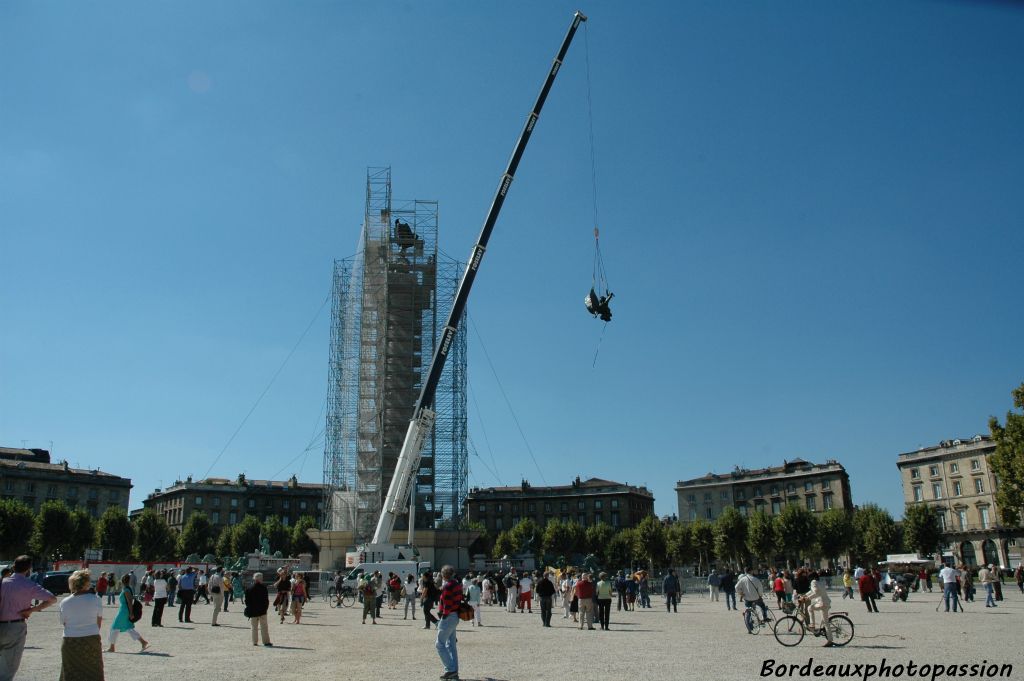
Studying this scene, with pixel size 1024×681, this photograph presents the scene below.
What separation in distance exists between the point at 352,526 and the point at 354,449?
6.16m

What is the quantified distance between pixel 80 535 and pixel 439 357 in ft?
160

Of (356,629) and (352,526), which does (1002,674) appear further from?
(352,526)

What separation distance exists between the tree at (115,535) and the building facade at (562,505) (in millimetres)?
46405

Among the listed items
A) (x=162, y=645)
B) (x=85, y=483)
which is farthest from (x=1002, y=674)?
(x=85, y=483)

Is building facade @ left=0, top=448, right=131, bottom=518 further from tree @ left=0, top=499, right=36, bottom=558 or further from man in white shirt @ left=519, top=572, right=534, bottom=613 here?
man in white shirt @ left=519, top=572, right=534, bottom=613

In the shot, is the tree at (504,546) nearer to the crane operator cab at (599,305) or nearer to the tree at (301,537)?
the tree at (301,537)

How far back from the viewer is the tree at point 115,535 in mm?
80312

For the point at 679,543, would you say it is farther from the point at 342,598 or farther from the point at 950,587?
the point at 950,587

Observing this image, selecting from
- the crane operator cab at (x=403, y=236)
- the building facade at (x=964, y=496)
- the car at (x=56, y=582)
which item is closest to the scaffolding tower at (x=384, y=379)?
the crane operator cab at (x=403, y=236)

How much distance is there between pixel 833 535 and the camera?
7956 centimetres

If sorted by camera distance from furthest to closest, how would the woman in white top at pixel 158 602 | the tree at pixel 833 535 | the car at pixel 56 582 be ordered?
the tree at pixel 833 535
the car at pixel 56 582
the woman in white top at pixel 158 602

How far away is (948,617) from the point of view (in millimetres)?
24250

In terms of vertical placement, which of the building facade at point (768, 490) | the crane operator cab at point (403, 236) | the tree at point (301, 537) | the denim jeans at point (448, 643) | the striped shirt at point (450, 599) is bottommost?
the denim jeans at point (448, 643)

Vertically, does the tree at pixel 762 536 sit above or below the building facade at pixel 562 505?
below
